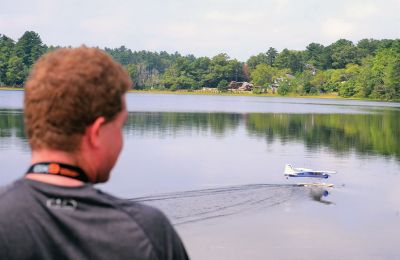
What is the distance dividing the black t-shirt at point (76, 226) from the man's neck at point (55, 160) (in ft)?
0.06

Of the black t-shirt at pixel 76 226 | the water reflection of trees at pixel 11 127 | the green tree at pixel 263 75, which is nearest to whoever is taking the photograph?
the black t-shirt at pixel 76 226

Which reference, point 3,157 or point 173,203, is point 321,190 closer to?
point 173,203

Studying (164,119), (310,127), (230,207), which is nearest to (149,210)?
(230,207)

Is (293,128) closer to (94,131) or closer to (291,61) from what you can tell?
(94,131)

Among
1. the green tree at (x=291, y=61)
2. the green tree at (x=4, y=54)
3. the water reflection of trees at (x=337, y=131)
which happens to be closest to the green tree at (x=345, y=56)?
the green tree at (x=291, y=61)

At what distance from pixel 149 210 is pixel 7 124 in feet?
162

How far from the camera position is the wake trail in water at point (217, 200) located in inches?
767

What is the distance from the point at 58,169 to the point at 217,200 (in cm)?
2031

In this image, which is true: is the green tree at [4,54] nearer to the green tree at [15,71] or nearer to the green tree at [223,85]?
the green tree at [15,71]

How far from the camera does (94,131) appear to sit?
5.00 feet

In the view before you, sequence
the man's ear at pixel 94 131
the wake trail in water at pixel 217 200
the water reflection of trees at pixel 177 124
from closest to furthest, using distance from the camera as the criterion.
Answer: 1. the man's ear at pixel 94 131
2. the wake trail in water at pixel 217 200
3. the water reflection of trees at pixel 177 124

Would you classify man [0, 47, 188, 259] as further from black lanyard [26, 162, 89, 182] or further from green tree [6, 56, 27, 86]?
green tree [6, 56, 27, 86]

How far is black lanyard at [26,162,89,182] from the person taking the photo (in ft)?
4.90

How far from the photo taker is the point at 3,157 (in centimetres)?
2944
